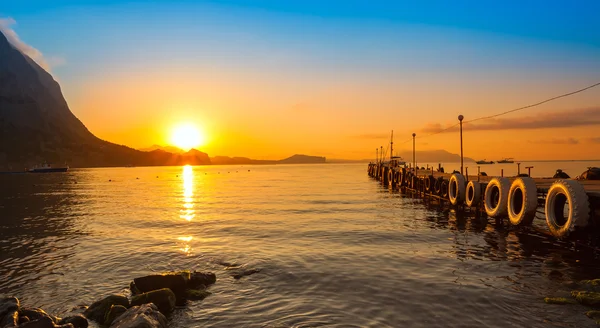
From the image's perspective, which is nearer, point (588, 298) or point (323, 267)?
point (588, 298)

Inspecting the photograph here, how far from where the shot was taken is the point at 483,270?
1483cm

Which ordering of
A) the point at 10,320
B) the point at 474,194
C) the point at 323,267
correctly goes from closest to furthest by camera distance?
the point at 10,320, the point at 323,267, the point at 474,194

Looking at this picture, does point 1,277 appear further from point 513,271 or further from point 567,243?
point 567,243

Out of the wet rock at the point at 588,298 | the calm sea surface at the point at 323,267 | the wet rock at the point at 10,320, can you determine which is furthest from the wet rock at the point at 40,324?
the wet rock at the point at 588,298

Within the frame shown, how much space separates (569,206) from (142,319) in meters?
18.6

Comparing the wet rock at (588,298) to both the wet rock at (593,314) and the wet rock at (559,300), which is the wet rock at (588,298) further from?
the wet rock at (593,314)

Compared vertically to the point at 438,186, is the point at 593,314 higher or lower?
lower

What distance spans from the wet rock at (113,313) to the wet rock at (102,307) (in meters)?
0.38

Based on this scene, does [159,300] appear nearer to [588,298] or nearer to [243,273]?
[243,273]

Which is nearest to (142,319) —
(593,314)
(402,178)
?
(593,314)

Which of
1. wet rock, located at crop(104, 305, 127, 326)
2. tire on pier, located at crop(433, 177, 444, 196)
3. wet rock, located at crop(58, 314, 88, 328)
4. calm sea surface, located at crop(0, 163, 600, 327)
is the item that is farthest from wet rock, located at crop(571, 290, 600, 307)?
tire on pier, located at crop(433, 177, 444, 196)

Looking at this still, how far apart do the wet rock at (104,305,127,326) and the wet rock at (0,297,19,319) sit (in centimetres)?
246

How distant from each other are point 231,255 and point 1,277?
9651 mm

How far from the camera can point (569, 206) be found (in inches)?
671
